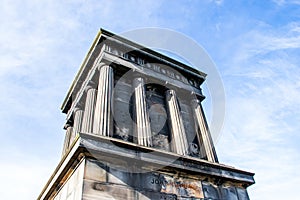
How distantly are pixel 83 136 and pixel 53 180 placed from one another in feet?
10.0

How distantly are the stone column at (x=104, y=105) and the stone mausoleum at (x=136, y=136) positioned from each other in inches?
1.7

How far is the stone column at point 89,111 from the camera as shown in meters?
12.9

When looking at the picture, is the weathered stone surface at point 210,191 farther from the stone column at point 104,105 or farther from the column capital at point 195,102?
A: the column capital at point 195,102

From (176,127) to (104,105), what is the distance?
157 inches

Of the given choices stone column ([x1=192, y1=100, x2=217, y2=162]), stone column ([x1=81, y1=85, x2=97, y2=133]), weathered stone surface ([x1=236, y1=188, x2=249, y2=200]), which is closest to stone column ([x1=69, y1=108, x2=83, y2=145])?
stone column ([x1=81, y1=85, x2=97, y2=133])

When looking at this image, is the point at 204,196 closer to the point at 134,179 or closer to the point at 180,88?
the point at 134,179

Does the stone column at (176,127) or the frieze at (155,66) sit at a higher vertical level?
the frieze at (155,66)

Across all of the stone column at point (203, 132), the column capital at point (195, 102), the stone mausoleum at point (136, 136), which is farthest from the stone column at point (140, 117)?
the column capital at point (195, 102)

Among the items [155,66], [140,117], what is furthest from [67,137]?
[155,66]

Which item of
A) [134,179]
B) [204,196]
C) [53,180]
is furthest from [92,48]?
[204,196]

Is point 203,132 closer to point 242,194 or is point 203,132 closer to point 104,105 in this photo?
point 242,194

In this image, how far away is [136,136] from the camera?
11898 mm

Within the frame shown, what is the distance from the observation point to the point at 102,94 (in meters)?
11.9

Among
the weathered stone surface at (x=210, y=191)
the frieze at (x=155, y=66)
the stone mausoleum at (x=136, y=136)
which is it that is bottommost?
the weathered stone surface at (x=210, y=191)
